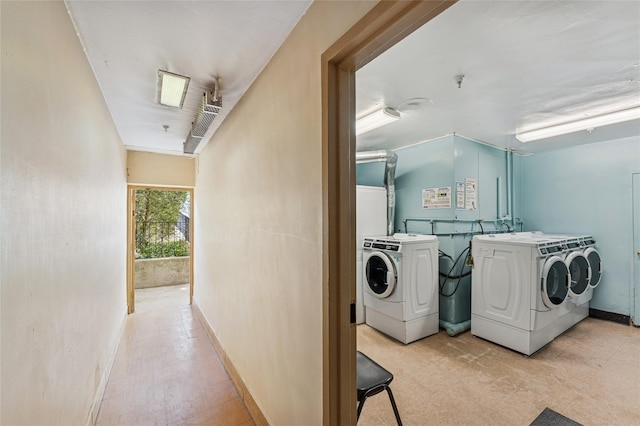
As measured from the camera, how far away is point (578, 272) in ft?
10.4

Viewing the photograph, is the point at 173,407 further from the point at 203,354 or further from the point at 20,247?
Result: the point at 20,247

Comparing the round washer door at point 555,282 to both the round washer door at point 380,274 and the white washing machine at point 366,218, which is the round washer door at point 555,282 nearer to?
the round washer door at point 380,274

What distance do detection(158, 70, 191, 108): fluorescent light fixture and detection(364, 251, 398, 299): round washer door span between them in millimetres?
2519

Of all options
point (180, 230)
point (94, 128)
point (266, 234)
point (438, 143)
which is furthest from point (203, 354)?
point (180, 230)

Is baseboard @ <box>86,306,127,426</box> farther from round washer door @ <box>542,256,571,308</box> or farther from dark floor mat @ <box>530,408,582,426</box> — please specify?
round washer door @ <box>542,256,571,308</box>

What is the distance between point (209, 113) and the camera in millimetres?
2076

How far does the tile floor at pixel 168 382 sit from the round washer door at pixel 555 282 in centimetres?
296

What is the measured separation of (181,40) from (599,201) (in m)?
5.20

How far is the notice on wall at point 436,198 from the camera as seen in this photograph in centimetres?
338

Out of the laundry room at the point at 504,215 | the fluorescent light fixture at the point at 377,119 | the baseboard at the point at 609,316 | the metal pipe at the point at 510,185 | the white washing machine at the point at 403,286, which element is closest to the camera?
the laundry room at the point at 504,215

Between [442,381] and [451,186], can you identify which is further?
[451,186]

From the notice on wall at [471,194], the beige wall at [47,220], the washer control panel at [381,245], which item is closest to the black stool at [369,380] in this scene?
the beige wall at [47,220]

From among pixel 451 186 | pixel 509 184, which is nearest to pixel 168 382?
pixel 451 186

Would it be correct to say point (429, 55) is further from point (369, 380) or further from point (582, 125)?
point (582, 125)
